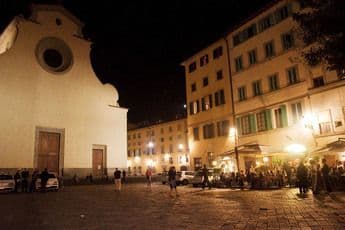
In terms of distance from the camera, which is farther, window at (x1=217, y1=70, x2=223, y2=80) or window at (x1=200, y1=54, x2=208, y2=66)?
window at (x1=200, y1=54, x2=208, y2=66)

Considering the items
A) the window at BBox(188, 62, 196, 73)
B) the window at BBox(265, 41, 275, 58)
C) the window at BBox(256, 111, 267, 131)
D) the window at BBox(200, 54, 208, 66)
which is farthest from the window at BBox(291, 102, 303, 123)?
the window at BBox(188, 62, 196, 73)

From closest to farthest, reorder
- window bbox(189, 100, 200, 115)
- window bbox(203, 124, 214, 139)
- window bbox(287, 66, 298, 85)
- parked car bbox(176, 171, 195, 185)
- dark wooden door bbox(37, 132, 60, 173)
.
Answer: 1. window bbox(287, 66, 298, 85)
2. dark wooden door bbox(37, 132, 60, 173)
3. parked car bbox(176, 171, 195, 185)
4. window bbox(203, 124, 214, 139)
5. window bbox(189, 100, 200, 115)

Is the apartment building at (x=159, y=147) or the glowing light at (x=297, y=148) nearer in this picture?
the glowing light at (x=297, y=148)

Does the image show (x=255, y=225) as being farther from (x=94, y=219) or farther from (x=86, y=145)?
(x=86, y=145)

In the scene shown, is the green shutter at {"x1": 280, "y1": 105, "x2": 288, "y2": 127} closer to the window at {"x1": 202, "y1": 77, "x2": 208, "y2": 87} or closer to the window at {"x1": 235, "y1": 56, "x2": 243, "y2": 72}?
the window at {"x1": 235, "y1": 56, "x2": 243, "y2": 72}

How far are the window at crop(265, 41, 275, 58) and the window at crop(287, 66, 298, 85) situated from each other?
2.33m

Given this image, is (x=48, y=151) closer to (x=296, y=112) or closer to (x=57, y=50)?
(x=57, y=50)

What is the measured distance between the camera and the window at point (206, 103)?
110 ft

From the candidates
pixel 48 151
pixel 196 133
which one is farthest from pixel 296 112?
pixel 48 151

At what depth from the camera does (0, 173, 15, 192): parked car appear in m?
22.6

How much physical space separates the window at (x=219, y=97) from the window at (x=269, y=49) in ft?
20.9

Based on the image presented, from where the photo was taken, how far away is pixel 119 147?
36.2 m

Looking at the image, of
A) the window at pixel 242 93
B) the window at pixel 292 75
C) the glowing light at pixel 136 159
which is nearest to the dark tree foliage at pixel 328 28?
the window at pixel 292 75

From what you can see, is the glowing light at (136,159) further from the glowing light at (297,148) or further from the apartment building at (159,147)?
the glowing light at (297,148)
